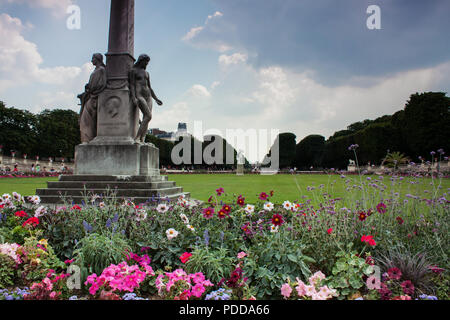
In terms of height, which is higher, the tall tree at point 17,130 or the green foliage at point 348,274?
the tall tree at point 17,130

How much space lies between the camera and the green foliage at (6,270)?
2828 millimetres

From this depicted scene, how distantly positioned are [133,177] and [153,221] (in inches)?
162

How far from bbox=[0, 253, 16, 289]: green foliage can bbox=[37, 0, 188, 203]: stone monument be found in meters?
4.98

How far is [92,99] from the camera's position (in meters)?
9.02

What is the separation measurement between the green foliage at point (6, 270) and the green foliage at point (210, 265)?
5.64 ft

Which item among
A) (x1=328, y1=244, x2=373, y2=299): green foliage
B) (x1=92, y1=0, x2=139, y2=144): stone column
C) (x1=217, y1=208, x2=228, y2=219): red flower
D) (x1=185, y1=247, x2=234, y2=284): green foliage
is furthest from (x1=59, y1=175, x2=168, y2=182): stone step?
(x1=328, y1=244, x2=373, y2=299): green foliage

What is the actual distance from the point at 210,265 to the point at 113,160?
21.1 feet

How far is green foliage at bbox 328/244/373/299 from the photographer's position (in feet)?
8.56

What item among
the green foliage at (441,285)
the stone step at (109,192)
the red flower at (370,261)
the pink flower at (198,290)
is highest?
the stone step at (109,192)

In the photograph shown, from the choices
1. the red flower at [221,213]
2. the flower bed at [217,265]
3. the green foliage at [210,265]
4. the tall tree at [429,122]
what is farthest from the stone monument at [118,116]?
the tall tree at [429,122]

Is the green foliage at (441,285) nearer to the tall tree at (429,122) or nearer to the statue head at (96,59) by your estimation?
the statue head at (96,59)

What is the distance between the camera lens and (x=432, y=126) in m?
37.4

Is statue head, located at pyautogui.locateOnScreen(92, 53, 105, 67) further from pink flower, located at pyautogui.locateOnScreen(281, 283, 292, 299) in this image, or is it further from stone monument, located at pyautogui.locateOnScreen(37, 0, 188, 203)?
pink flower, located at pyautogui.locateOnScreen(281, 283, 292, 299)

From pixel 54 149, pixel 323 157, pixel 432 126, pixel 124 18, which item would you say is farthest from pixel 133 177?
pixel 323 157
